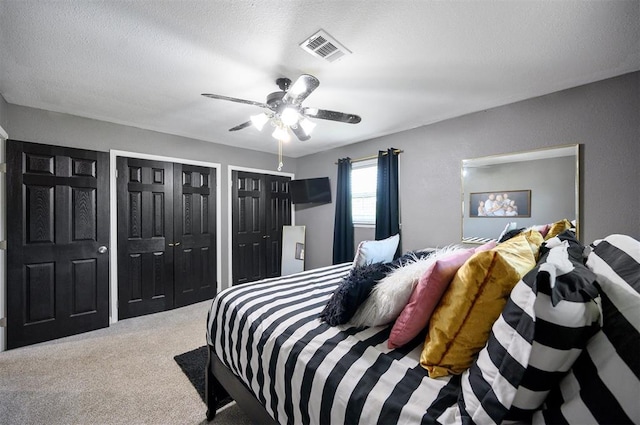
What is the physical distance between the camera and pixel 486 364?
0.76m

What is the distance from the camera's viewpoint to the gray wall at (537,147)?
79.4 inches

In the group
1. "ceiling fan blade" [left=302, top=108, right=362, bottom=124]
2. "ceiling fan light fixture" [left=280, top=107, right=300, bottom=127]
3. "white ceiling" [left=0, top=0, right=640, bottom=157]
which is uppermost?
"white ceiling" [left=0, top=0, right=640, bottom=157]

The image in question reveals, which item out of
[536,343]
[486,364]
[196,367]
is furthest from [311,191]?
[536,343]

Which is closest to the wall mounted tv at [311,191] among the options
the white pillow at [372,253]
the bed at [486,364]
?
the white pillow at [372,253]

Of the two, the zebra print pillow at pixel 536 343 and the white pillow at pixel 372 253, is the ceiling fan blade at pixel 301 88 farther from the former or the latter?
the zebra print pillow at pixel 536 343

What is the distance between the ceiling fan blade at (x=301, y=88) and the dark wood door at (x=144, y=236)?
243 cm

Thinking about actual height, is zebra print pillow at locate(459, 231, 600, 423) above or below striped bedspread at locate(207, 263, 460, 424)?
above

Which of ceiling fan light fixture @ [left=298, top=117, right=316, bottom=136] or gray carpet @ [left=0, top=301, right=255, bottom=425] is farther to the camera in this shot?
ceiling fan light fixture @ [left=298, top=117, right=316, bottom=136]

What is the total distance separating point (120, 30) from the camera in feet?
5.17

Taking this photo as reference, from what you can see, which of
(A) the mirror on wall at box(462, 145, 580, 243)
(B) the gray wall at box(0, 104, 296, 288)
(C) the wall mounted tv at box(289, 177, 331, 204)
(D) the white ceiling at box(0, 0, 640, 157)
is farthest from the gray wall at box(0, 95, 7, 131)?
(A) the mirror on wall at box(462, 145, 580, 243)

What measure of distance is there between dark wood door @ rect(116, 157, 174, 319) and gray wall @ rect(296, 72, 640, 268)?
112 inches

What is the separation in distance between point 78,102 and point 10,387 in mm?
2534

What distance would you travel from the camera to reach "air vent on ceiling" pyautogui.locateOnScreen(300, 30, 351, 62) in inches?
63.4

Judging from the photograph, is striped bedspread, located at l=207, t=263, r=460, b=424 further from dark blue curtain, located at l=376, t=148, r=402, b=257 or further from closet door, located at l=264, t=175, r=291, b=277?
closet door, located at l=264, t=175, r=291, b=277
